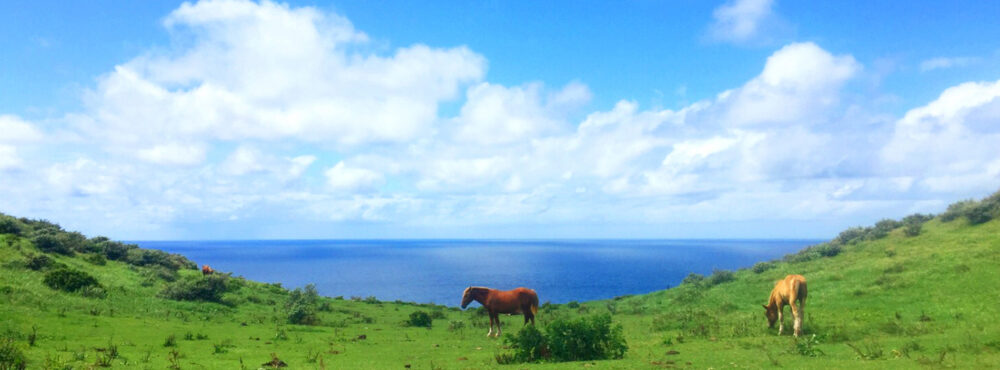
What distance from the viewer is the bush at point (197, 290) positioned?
3044 cm

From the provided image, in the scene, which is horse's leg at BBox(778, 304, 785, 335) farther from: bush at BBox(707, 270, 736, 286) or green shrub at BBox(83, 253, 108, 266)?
green shrub at BBox(83, 253, 108, 266)

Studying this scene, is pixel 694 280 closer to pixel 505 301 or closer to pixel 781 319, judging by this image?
pixel 781 319

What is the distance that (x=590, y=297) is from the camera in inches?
3716

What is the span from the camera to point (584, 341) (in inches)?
649

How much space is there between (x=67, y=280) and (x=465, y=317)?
2377 centimetres

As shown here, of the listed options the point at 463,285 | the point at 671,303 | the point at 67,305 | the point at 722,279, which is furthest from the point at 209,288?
the point at 463,285

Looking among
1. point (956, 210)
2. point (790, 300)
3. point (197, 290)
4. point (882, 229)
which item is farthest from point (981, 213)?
point (197, 290)

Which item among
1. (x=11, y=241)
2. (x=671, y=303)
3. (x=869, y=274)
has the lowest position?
(x=671, y=303)

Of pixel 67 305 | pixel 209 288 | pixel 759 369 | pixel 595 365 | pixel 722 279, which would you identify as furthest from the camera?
pixel 722 279

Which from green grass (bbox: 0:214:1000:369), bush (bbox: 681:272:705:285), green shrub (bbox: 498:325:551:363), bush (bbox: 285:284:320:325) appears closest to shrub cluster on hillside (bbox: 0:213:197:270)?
green grass (bbox: 0:214:1000:369)

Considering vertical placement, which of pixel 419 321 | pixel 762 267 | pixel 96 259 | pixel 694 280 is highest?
pixel 96 259

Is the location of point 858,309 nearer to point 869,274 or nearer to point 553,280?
point 869,274

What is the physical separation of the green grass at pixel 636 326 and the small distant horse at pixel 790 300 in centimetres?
77

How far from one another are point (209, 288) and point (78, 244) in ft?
42.2
